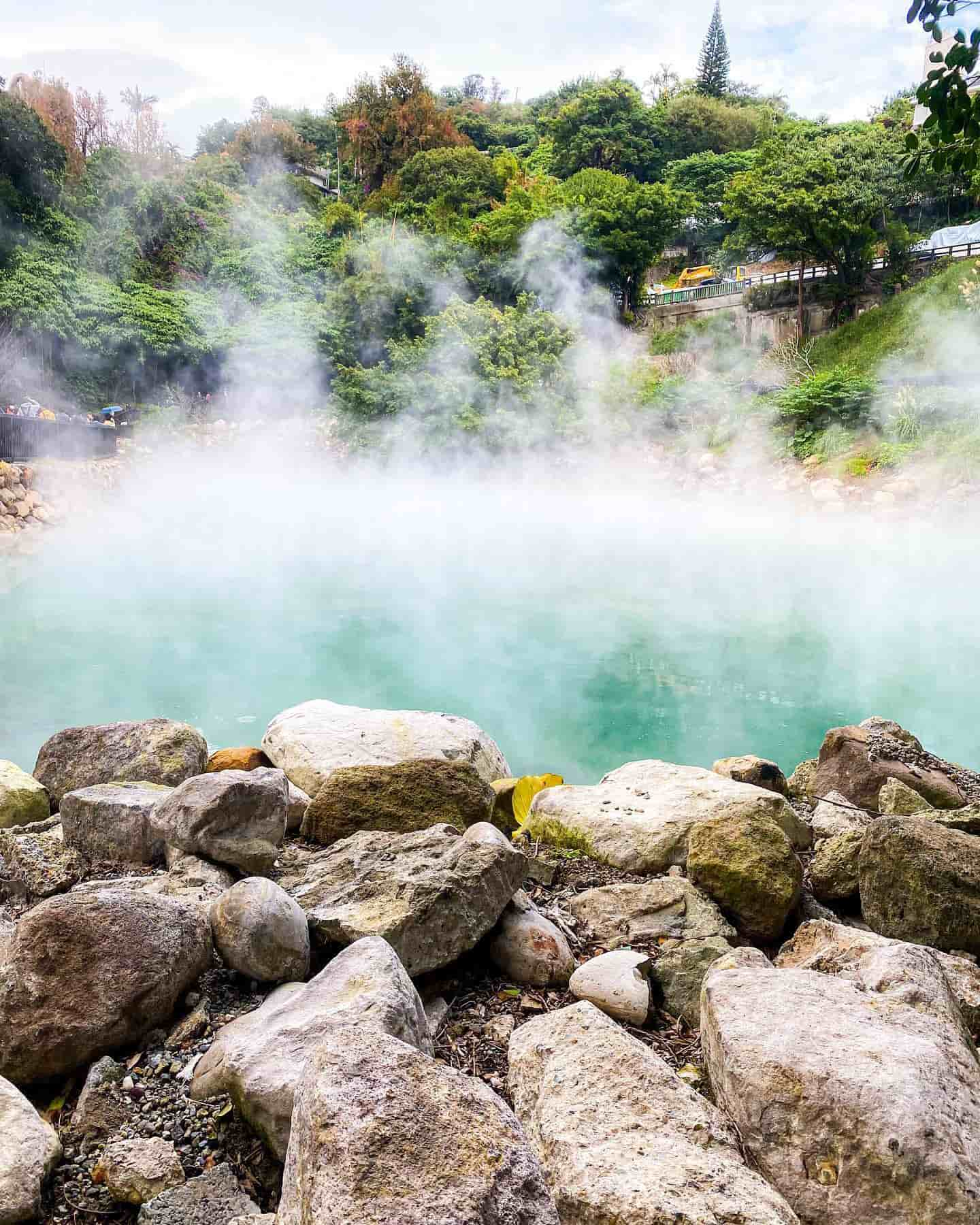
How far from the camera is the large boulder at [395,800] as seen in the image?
2812 mm

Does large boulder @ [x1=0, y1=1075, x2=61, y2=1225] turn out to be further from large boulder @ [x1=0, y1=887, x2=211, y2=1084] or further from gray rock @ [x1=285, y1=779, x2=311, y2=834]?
gray rock @ [x1=285, y1=779, x2=311, y2=834]

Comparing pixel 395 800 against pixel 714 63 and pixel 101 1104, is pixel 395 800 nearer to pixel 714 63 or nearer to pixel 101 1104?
pixel 101 1104

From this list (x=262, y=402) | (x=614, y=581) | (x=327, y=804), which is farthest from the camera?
(x=262, y=402)

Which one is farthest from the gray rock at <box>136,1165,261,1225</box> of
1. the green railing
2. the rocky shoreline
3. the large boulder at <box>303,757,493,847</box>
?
the green railing

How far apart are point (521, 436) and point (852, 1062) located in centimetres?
1901

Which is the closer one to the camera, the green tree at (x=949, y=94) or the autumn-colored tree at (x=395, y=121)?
the green tree at (x=949, y=94)

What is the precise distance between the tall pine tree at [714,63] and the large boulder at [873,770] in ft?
124

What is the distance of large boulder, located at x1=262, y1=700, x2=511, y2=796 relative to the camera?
3.53 metres

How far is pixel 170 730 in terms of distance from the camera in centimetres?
345

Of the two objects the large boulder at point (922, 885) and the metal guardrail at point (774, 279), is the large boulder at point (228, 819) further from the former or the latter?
the metal guardrail at point (774, 279)

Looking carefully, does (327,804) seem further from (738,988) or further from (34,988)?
(738,988)

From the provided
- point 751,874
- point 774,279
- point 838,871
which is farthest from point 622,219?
point 751,874

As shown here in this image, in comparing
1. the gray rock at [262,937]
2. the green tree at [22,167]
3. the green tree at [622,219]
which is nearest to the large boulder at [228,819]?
the gray rock at [262,937]

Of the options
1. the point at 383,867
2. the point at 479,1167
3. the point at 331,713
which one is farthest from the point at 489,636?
the point at 479,1167
